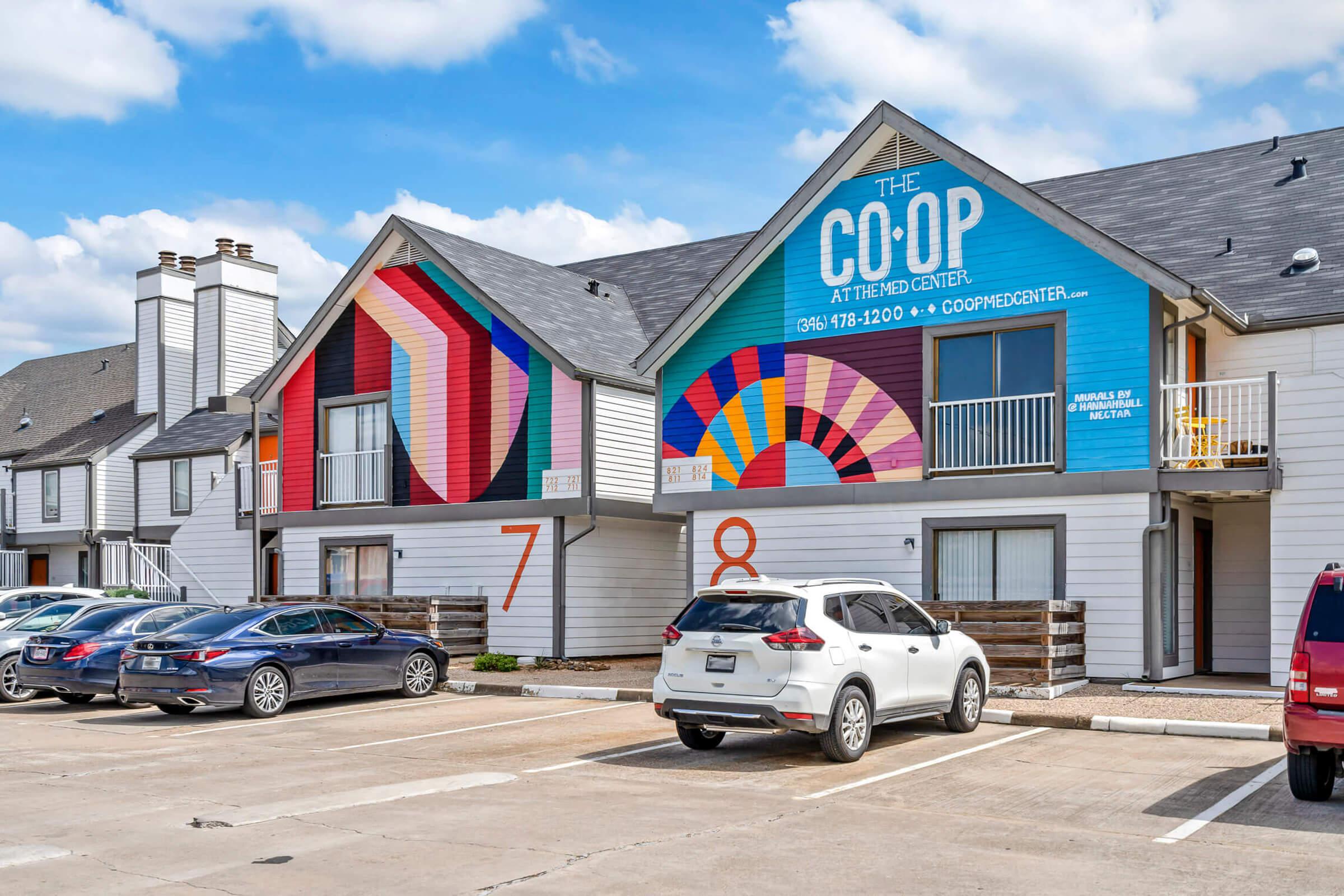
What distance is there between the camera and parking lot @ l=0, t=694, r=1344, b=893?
303 inches

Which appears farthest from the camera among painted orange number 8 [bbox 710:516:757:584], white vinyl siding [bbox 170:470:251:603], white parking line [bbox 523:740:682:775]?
white vinyl siding [bbox 170:470:251:603]

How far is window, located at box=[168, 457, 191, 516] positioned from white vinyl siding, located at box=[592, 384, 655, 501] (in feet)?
63.2

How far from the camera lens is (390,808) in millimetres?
9930

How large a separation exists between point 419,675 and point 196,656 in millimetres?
3631

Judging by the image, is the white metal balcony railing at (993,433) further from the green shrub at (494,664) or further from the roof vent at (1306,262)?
the green shrub at (494,664)

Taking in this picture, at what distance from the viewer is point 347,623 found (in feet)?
58.5

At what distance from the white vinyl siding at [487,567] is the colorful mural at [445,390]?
23.5 inches

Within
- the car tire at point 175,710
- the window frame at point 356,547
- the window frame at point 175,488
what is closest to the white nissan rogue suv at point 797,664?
the car tire at point 175,710

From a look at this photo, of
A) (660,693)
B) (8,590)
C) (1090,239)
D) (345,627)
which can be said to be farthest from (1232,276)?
(8,590)

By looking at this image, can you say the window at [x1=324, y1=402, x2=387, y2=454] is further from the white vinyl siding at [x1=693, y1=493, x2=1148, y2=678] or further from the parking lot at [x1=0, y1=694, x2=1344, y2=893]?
the parking lot at [x1=0, y1=694, x2=1344, y2=893]

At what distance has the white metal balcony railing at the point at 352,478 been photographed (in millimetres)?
25750

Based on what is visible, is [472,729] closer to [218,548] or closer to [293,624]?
[293,624]

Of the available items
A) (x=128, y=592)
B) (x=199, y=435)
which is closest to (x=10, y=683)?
(x=128, y=592)

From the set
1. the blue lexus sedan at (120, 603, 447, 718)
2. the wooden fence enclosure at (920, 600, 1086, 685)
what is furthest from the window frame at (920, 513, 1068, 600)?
the blue lexus sedan at (120, 603, 447, 718)
